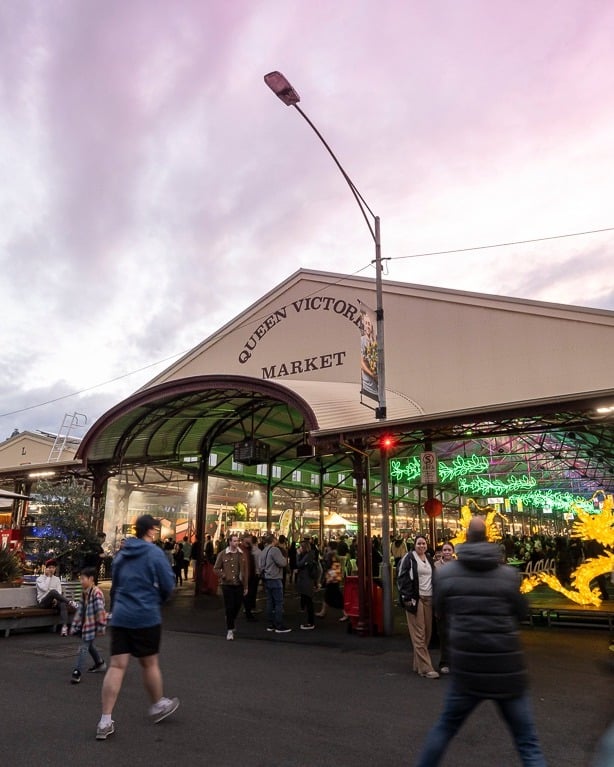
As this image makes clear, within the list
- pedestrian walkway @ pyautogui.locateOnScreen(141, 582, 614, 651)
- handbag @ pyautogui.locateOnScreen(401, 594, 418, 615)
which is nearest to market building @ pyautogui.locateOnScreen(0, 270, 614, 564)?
pedestrian walkway @ pyautogui.locateOnScreen(141, 582, 614, 651)

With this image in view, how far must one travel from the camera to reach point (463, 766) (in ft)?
14.9

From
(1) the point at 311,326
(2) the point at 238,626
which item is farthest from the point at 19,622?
(1) the point at 311,326

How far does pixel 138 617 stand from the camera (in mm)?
5125

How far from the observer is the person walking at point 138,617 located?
199 inches

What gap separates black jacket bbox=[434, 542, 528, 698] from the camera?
3.62m

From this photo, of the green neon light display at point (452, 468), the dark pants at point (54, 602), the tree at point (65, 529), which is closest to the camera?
the dark pants at point (54, 602)

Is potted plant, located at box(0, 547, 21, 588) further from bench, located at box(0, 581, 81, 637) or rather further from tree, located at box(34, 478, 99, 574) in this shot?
tree, located at box(34, 478, 99, 574)

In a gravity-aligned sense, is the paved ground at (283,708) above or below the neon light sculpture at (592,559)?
below

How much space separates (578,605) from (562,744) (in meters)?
8.21

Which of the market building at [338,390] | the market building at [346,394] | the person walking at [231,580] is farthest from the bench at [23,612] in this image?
the market building at [338,390]

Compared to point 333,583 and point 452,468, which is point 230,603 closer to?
point 333,583

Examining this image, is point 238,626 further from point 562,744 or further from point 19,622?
point 562,744

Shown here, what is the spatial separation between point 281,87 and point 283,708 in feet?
28.1

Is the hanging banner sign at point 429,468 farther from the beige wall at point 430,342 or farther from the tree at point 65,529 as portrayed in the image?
the tree at point 65,529
